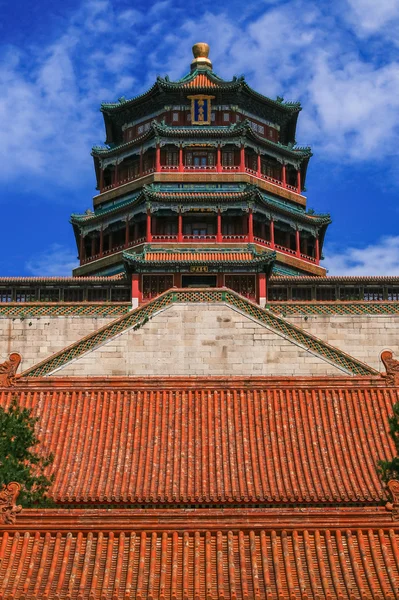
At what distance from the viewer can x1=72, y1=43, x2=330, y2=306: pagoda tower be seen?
126 ft

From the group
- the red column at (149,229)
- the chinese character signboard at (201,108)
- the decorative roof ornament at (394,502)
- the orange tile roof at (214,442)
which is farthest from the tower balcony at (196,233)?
the decorative roof ornament at (394,502)

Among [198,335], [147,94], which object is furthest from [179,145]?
[198,335]

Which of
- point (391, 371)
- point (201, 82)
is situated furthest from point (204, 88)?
point (391, 371)

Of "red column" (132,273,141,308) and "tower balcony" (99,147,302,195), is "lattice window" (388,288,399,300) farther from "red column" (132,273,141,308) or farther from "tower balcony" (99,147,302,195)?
"red column" (132,273,141,308)

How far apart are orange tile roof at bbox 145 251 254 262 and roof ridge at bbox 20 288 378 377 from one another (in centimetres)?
556

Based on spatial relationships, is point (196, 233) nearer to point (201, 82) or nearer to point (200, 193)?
point (200, 193)

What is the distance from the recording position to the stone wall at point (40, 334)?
35.4 m

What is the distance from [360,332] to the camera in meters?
35.8

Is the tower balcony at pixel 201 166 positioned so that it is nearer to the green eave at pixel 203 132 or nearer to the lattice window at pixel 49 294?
the green eave at pixel 203 132

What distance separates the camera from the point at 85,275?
4297 centimetres

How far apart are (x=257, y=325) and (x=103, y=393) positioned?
383 inches

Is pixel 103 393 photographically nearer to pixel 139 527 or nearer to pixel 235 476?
pixel 235 476

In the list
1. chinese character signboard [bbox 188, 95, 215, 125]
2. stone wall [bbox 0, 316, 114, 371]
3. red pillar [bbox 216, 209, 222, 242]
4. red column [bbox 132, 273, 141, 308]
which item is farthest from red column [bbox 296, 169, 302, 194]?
stone wall [bbox 0, 316, 114, 371]

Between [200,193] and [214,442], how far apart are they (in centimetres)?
2150
